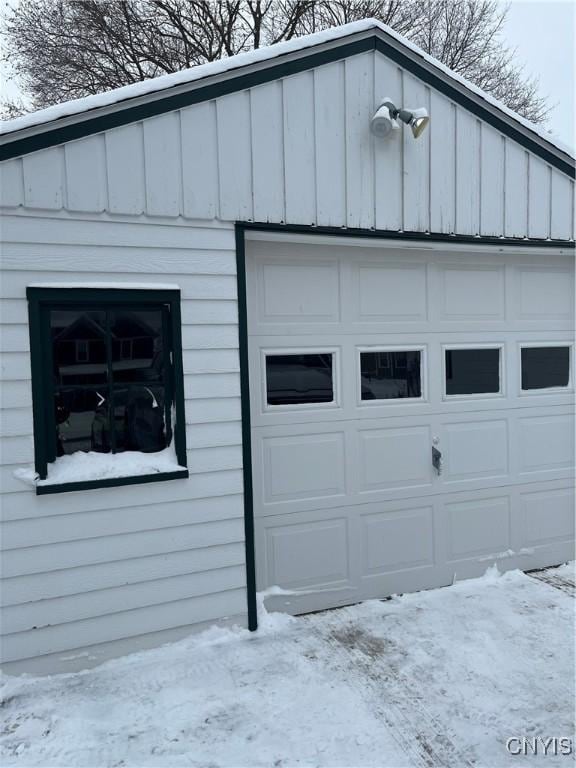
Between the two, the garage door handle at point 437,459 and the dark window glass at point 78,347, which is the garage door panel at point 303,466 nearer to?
the garage door handle at point 437,459

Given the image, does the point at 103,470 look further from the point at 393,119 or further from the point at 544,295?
the point at 544,295

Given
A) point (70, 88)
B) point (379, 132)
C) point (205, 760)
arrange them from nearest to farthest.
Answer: point (205, 760) → point (379, 132) → point (70, 88)

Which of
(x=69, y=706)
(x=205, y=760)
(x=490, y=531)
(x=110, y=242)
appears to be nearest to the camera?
(x=205, y=760)

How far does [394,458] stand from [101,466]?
2.00 metres

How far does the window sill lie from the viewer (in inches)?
117

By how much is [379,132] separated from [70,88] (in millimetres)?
8318

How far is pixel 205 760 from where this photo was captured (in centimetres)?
237

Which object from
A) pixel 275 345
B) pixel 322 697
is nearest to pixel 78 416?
pixel 275 345

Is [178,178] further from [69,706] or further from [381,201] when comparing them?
[69,706]

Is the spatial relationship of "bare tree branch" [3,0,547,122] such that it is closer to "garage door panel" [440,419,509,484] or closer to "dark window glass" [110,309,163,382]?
"dark window glass" [110,309,163,382]

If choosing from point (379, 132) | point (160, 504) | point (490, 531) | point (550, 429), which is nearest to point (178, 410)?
point (160, 504)

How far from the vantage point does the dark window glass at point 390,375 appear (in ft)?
12.9

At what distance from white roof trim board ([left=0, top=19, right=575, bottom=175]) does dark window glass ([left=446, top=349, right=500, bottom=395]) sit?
1658 mm

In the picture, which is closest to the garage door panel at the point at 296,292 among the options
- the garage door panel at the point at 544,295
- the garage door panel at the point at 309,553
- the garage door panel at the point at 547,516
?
the garage door panel at the point at 309,553
